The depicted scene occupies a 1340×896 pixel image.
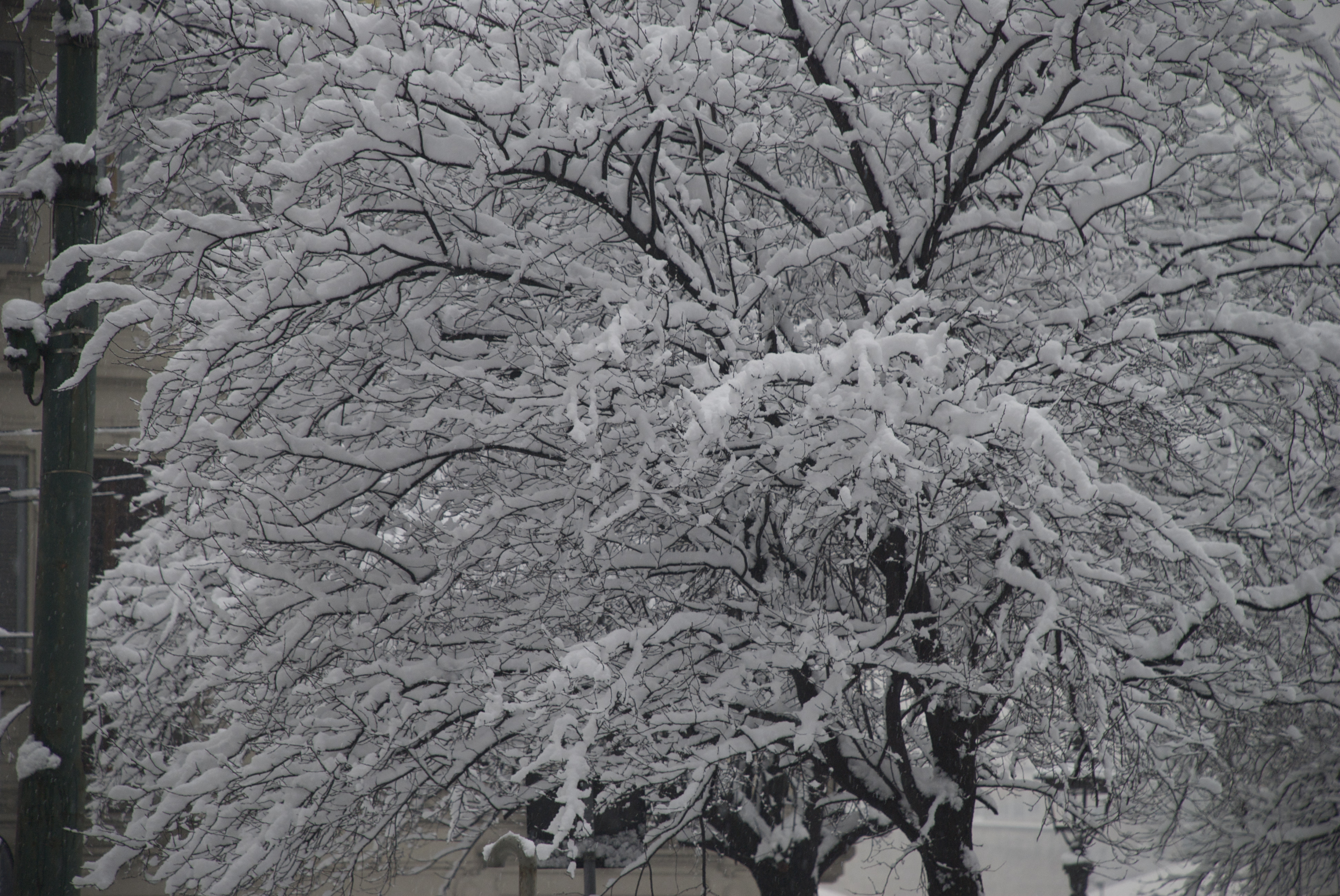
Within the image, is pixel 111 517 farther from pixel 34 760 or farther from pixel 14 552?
pixel 34 760

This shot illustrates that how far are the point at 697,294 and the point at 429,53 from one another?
1.76 m

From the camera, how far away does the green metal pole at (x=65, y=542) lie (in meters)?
4.17

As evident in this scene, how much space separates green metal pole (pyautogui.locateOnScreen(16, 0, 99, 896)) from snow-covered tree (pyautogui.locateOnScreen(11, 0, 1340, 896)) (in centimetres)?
28

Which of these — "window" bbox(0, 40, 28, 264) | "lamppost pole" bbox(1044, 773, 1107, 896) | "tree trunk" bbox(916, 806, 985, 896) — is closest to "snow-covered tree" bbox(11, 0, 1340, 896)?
"tree trunk" bbox(916, 806, 985, 896)

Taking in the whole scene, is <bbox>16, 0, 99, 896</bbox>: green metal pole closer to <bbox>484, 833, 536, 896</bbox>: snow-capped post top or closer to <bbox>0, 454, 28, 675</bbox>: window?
<bbox>484, 833, 536, 896</bbox>: snow-capped post top

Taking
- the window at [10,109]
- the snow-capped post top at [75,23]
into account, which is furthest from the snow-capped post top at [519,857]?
the window at [10,109]

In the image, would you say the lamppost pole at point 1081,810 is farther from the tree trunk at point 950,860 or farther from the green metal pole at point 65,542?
the green metal pole at point 65,542

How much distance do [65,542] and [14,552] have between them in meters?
10.8

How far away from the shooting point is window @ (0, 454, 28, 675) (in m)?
13.5

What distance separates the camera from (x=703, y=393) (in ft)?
17.3

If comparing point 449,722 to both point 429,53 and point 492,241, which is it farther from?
point 429,53

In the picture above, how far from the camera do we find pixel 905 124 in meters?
6.48

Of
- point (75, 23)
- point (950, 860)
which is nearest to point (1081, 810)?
point (950, 860)

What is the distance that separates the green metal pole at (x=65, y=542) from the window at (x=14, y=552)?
10.3 meters
